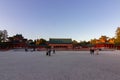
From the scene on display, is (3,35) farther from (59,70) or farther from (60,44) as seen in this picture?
(59,70)

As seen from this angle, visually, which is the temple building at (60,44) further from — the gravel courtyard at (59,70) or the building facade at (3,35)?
the gravel courtyard at (59,70)

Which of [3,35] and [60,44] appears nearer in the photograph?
[3,35]

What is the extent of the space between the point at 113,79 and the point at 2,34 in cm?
7252

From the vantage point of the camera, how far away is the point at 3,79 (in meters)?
8.51

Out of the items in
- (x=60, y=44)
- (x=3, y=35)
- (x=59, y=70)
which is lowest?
(x=59, y=70)

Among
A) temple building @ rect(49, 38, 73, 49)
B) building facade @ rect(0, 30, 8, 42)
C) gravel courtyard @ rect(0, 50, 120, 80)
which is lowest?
gravel courtyard @ rect(0, 50, 120, 80)

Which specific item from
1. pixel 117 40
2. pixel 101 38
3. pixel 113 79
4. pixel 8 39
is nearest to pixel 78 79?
pixel 113 79

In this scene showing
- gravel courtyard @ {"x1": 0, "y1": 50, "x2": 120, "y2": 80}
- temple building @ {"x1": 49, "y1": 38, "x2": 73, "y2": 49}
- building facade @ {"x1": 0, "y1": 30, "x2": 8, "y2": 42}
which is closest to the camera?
gravel courtyard @ {"x1": 0, "y1": 50, "x2": 120, "y2": 80}

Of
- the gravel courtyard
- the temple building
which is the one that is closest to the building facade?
the temple building

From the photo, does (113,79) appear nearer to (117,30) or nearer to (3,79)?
(3,79)

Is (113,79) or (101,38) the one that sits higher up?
(101,38)

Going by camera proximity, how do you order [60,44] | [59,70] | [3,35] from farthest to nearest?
[60,44] < [3,35] < [59,70]

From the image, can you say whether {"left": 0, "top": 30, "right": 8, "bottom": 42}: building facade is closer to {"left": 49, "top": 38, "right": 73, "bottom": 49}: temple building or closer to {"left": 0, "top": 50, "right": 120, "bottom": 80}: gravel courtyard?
{"left": 49, "top": 38, "right": 73, "bottom": 49}: temple building

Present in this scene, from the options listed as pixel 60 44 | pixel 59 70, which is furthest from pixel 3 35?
pixel 59 70
